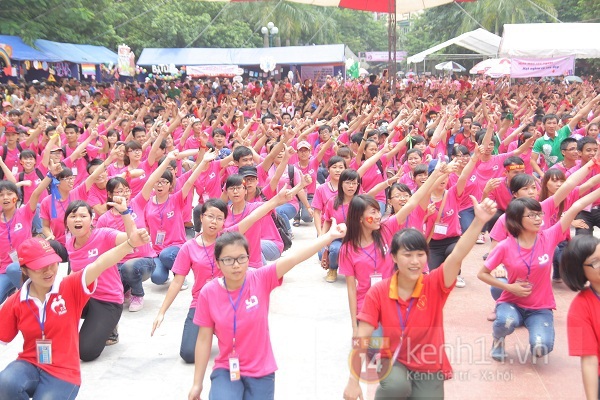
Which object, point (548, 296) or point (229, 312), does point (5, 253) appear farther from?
point (548, 296)

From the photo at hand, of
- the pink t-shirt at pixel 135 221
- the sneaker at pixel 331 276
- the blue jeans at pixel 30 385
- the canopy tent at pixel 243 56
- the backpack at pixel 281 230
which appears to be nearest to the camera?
the blue jeans at pixel 30 385

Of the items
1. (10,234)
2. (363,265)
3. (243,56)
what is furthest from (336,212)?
(243,56)

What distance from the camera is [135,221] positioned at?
6.24m

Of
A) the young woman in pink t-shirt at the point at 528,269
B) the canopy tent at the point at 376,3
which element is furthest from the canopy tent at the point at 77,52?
the young woman in pink t-shirt at the point at 528,269

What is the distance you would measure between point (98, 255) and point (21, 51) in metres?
16.1

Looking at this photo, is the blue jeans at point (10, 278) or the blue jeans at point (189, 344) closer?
the blue jeans at point (189, 344)

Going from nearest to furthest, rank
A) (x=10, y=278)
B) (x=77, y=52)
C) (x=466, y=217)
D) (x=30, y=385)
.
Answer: (x=30, y=385) → (x=10, y=278) → (x=466, y=217) → (x=77, y=52)

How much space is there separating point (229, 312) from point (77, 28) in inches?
922

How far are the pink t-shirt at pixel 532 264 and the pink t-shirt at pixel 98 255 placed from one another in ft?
9.49

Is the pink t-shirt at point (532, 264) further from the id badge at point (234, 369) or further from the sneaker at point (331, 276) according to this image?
the sneaker at point (331, 276)

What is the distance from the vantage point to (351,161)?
839cm

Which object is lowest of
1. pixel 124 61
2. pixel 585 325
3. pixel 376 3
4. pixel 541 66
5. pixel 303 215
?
pixel 303 215

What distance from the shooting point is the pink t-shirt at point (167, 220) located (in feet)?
21.2

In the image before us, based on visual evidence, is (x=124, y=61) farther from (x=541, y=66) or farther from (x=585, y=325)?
(x=585, y=325)
